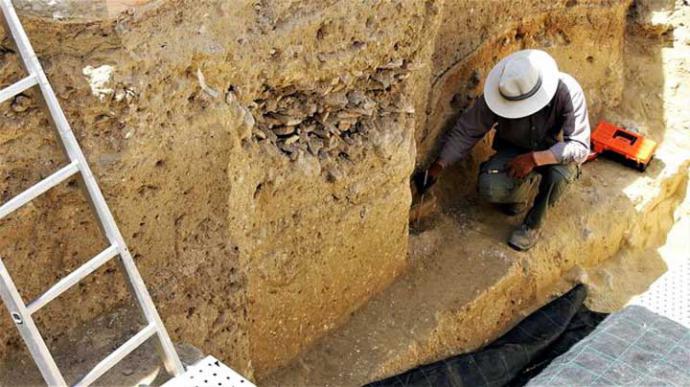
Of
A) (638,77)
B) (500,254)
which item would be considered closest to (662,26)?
(638,77)

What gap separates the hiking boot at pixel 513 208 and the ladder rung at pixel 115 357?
3.22 m

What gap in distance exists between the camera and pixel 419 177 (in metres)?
5.50

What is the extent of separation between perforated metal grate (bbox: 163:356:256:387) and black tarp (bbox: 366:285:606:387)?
146cm

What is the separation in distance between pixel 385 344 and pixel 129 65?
7.27ft

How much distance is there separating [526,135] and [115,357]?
3271 mm

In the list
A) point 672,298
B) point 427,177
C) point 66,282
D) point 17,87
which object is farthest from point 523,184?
point 17,87

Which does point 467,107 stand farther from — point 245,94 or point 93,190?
point 93,190

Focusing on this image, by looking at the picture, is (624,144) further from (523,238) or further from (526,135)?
(523,238)

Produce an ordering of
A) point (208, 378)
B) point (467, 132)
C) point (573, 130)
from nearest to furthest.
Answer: point (208, 378) < point (573, 130) < point (467, 132)

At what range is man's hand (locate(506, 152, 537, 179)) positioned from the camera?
211 inches

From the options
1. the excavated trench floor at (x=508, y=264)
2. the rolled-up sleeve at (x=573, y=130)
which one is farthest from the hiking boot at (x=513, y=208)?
the rolled-up sleeve at (x=573, y=130)

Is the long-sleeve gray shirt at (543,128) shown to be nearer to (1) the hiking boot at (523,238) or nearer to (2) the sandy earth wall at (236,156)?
(2) the sandy earth wall at (236,156)

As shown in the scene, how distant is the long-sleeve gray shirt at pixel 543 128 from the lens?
5297 millimetres

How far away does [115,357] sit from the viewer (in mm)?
3082
